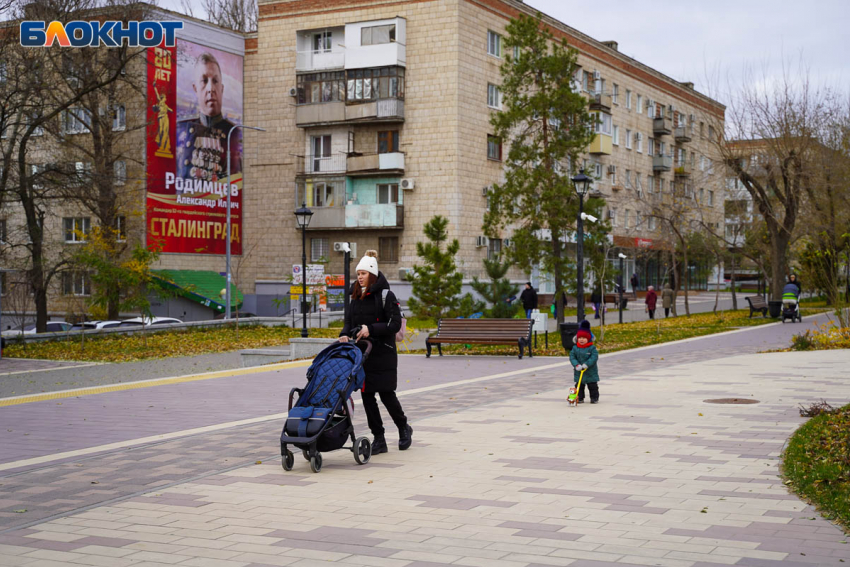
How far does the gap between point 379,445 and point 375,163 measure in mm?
36957

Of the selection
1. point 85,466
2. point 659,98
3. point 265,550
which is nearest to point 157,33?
point 85,466

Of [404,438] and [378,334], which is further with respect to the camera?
[404,438]

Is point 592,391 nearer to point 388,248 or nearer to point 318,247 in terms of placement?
point 388,248

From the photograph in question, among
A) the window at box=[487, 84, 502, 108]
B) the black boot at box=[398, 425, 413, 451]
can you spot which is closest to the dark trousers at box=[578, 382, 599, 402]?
the black boot at box=[398, 425, 413, 451]

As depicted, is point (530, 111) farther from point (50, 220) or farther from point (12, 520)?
point (50, 220)

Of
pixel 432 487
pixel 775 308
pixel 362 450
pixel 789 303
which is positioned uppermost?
pixel 789 303

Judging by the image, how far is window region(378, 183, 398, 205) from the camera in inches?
→ 1796

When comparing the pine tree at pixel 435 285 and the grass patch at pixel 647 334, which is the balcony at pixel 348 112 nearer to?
the grass patch at pixel 647 334

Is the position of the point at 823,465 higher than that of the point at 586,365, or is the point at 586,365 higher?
the point at 586,365

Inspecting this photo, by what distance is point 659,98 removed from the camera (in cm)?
6794

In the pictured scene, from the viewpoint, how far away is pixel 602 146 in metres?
58.0

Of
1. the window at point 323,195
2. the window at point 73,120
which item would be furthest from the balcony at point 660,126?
the window at point 73,120

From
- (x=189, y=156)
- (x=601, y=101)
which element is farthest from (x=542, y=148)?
(x=601, y=101)

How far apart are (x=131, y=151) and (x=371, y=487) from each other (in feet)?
128
